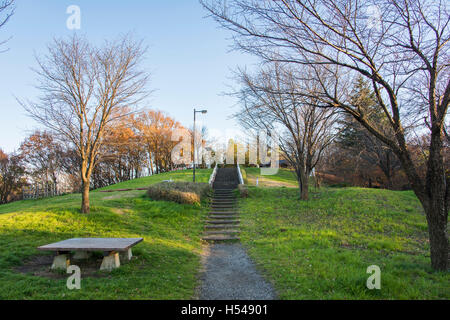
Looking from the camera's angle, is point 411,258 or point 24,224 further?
point 24,224

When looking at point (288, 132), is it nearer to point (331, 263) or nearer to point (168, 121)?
point (331, 263)

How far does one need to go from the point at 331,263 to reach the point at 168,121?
4251cm

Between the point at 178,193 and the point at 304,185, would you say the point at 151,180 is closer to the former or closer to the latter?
the point at 178,193

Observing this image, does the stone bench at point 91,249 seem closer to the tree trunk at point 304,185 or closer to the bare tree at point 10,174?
the tree trunk at point 304,185

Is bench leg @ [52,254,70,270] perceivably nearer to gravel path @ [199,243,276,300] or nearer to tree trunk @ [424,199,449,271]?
gravel path @ [199,243,276,300]

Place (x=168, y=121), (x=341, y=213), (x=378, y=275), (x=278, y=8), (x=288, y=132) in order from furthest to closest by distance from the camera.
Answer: (x=168, y=121), (x=288, y=132), (x=341, y=213), (x=278, y=8), (x=378, y=275)

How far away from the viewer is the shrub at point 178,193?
14.2 meters

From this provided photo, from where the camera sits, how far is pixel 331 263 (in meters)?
5.79

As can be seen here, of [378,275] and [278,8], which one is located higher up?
[278,8]

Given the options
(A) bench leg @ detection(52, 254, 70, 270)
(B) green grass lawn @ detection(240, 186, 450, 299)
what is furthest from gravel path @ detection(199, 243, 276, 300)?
(A) bench leg @ detection(52, 254, 70, 270)

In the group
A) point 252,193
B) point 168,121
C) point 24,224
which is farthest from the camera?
point 168,121

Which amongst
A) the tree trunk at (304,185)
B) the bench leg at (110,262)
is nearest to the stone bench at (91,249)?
the bench leg at (110,262)
